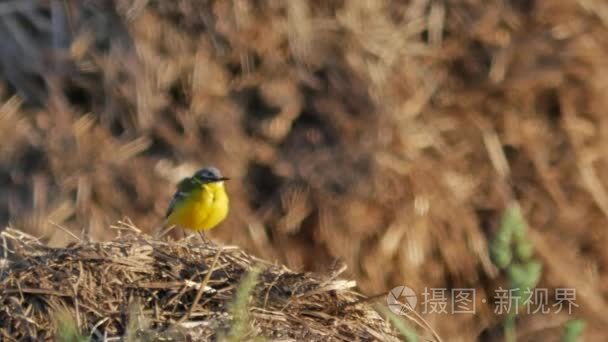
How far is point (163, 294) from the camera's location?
14.3 feet

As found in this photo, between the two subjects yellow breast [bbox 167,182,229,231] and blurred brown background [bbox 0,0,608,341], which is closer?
yellow breast [bbox 167,182,229,231]

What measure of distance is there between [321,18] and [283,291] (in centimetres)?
336

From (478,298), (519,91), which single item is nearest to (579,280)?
(478,298)

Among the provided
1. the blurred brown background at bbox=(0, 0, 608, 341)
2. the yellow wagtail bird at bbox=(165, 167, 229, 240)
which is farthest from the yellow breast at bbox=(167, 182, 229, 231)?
the blurred brown background at bbox=(0, 0, 608, 341)

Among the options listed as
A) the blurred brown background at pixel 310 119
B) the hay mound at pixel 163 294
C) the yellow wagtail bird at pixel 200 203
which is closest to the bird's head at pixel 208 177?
the yellow wagtail bird at pixel 200 203

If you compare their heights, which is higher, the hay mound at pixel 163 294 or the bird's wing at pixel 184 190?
the hay mound at pixel 163 294

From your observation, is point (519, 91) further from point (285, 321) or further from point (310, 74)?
point (285, 321)

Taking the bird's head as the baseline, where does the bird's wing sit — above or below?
below

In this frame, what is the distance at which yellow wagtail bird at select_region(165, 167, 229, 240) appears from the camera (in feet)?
20.8

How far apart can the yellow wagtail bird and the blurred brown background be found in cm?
104

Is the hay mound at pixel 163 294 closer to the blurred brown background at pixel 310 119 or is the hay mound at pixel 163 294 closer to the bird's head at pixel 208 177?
the bird's head at pixel 208 177

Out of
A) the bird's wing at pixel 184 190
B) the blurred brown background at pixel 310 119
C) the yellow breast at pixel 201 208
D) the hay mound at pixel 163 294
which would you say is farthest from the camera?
the blurred brown background at pixel 310 119

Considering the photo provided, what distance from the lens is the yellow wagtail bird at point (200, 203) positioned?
635cm

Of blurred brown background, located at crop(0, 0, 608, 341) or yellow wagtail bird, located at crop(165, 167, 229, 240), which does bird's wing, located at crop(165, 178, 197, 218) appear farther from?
blurred brown background, located at crop(0, 0, 608, 341)
